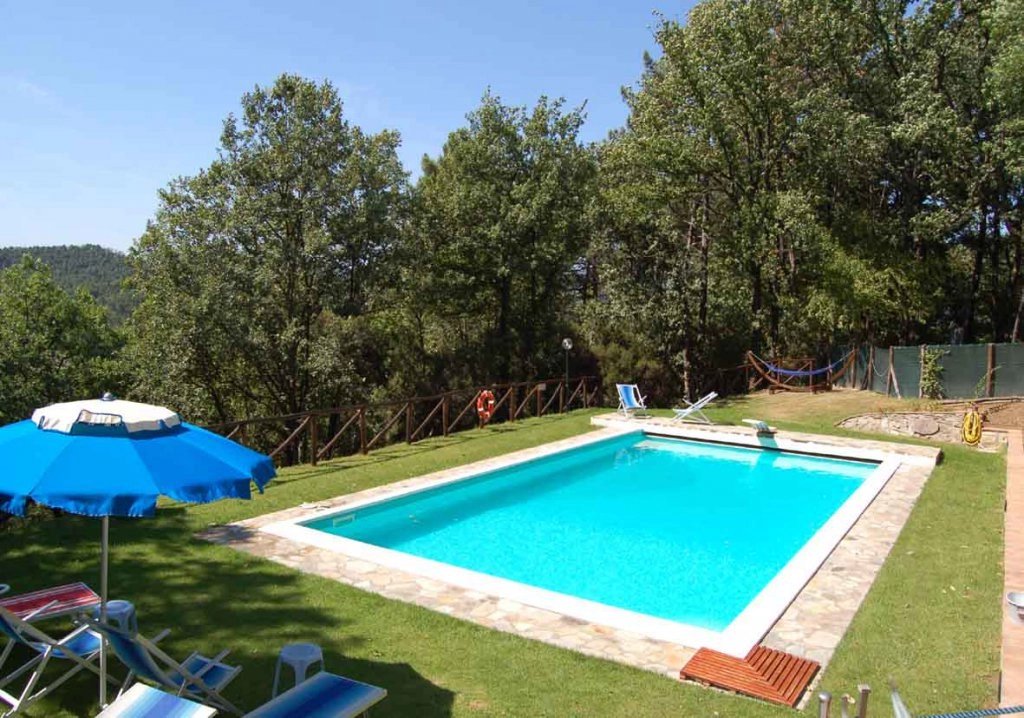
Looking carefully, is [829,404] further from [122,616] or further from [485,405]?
[122,616]

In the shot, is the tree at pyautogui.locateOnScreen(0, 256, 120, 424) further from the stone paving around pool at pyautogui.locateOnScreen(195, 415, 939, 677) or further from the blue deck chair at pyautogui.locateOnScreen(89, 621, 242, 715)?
the blue deck chair at pyautogui.locateOnScreen(89, 621, 242, 715)

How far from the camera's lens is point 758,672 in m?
4.39

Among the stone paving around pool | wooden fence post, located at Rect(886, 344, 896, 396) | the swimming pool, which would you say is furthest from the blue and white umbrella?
wooden fence post, located at Rect(886, 344, 896, 396)

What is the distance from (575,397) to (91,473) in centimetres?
1759

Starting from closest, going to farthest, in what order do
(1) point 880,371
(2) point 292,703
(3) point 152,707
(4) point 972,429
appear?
(3) point 152,707, (2) point 292,703, (4) point 972,429, (1) point 880,371

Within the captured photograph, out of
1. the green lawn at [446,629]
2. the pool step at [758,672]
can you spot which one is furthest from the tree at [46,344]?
the pool step at [758,672]

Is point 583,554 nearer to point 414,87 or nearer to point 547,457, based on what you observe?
point 547,457

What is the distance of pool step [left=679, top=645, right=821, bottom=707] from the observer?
13.6 feet

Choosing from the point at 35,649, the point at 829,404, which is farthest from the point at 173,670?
the point at 829,404

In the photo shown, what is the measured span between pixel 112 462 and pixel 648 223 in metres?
21.1

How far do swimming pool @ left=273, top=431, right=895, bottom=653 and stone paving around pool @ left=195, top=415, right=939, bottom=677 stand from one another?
153mm

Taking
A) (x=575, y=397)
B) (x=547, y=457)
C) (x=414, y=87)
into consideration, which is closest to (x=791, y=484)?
(x=547, y=457)

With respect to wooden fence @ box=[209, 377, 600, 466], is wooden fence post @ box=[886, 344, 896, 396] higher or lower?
higher

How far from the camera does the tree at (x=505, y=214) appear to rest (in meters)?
21.6
